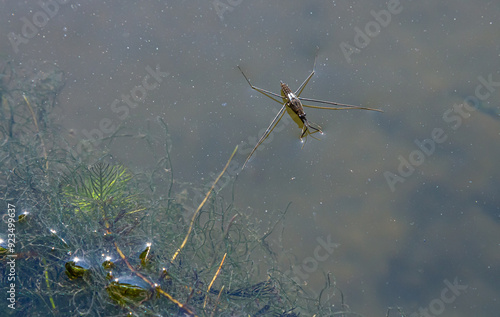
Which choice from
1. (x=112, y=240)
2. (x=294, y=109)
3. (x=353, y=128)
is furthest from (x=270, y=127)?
(x=112, y=240)

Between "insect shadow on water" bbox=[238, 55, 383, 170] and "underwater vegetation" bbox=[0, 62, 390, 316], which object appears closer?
"underwater vegetation" bbox=[0, 62, 390, 316]

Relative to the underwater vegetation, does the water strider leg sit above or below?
above

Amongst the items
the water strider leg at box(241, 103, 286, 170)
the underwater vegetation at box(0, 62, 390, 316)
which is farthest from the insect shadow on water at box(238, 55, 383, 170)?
the underwater vegetation at box(0, 62, 390, 316)

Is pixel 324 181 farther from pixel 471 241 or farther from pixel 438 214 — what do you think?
pixel 471 241

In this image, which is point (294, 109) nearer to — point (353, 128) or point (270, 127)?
point (270, 127)

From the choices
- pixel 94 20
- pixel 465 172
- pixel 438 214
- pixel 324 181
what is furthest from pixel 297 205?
pixel 94 20

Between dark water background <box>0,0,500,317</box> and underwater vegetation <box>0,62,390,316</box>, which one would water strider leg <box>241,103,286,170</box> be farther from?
underwater vegetation <box>0,62,390,316</box>

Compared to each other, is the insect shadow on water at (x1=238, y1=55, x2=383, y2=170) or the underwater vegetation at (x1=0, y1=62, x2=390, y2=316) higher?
the insect shadow on water at (x1=238, y1=55, x2=383, y2=170)
